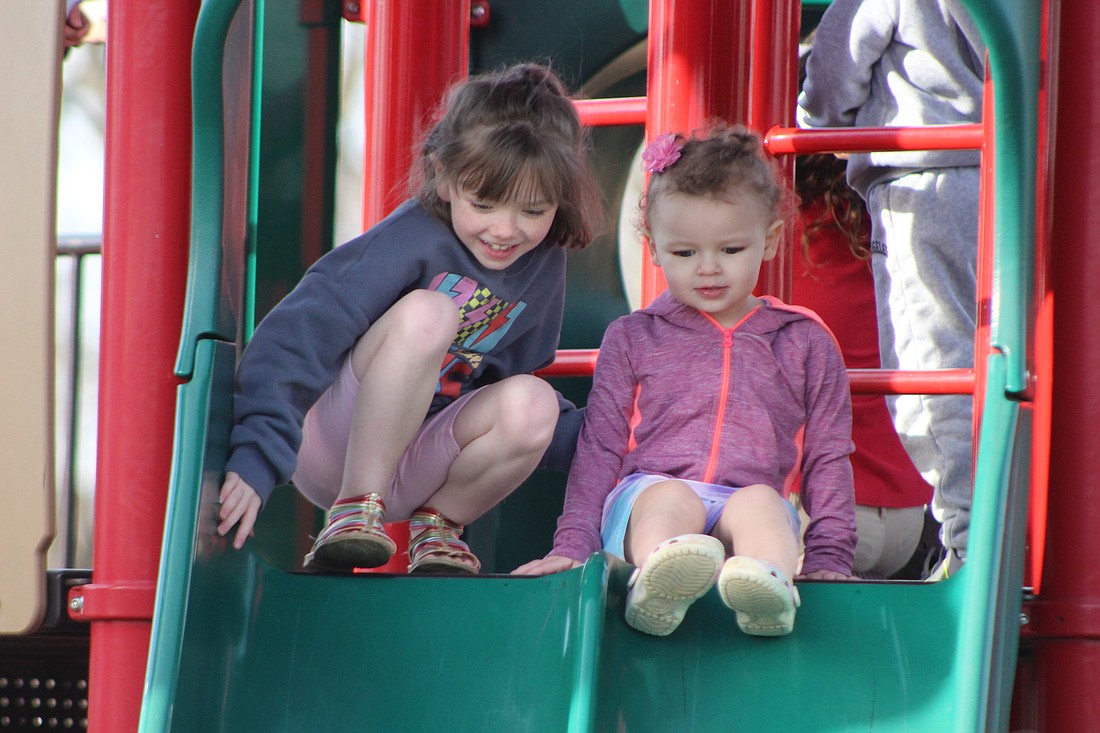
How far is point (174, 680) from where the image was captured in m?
1.52

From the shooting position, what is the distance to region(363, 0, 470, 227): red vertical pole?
2.56m

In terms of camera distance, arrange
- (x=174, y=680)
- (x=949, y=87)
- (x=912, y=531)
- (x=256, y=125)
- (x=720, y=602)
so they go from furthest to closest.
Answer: (x=912, y=531)
(x=949, y=87)
(x=256, y=125)
(x=720, y=602)
(x=174, y=680)

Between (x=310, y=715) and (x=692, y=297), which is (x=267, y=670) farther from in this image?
(x=692, y=297)

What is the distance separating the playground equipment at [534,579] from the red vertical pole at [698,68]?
0.33m

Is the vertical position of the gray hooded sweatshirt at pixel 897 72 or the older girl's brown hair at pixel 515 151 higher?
the gray hooded sweatshirt at pixel 897 72

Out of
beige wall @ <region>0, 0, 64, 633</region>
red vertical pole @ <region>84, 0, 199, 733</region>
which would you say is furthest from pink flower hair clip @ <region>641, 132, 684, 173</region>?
beige wall @ <region>0, 0, 64, 633</region>

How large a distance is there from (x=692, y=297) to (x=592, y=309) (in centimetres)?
94

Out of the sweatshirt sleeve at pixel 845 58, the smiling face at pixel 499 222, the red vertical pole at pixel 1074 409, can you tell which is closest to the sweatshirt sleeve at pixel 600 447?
the smiling face at pixel 499 222

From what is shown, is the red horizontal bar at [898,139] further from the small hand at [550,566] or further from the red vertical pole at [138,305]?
the red vertical pole at [138,305]

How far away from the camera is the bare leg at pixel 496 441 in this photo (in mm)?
1963

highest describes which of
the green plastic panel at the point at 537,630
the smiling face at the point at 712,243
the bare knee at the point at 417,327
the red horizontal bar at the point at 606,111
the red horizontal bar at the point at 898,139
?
the red horizontal bar at the point at 606,111

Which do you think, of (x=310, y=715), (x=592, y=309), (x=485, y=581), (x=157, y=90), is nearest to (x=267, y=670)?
(x=310, y=715)

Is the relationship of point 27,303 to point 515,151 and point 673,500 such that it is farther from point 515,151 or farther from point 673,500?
point 673,500

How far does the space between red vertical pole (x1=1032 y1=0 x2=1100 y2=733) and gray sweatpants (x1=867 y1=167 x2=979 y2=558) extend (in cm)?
66
